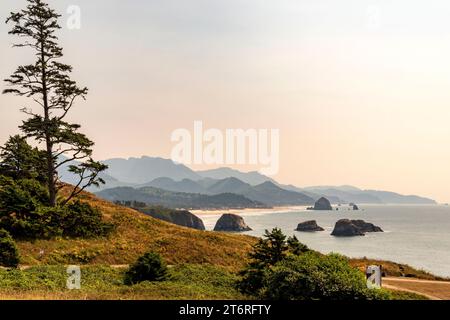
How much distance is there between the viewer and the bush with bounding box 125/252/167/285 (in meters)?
23.6

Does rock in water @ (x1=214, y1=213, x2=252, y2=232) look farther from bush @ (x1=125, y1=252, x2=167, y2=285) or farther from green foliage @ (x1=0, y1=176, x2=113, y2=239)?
bush @ (x1=125, y1=252, x2=167, y2=285)

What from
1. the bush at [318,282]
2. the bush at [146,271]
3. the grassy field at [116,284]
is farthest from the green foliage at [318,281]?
the bush at [146,271]

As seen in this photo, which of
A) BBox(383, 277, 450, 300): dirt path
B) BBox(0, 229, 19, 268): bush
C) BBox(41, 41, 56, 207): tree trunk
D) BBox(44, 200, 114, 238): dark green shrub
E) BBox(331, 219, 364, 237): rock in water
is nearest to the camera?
BBox(383, 277, 450, 300): dirt path

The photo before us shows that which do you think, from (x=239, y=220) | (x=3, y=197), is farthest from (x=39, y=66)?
(x=239, y=220)

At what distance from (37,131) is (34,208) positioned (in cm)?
753

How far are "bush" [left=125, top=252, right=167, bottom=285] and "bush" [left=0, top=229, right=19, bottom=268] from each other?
878 centimetres

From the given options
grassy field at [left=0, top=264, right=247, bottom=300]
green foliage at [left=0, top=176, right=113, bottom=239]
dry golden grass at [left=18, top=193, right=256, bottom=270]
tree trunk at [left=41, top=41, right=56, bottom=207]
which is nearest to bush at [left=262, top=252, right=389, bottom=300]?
grassy field at [left=0, top=264, right=247, bottom=300]

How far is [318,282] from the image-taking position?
16953mm

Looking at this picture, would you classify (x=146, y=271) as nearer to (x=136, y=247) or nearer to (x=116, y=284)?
(x=116, y=284)

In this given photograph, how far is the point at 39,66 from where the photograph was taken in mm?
39219

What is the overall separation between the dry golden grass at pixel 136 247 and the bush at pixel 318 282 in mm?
13893

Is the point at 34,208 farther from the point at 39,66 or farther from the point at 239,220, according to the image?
the point at 239,220
